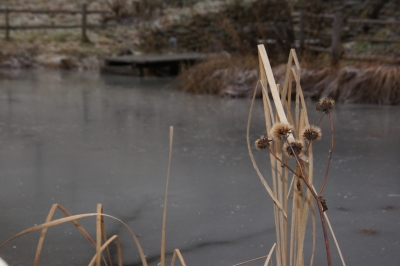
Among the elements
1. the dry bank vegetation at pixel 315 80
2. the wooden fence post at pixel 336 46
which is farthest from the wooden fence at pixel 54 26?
the wooden fence post at pixel 336 46

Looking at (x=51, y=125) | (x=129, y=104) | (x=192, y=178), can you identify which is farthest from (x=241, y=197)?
(x=129, y=104)

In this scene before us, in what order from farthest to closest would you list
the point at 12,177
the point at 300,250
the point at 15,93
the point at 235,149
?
the point at 15,93 → the point at 235,149 → the point at 12,177 → the point at 300,250

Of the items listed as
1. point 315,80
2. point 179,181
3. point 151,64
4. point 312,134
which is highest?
point 312,134

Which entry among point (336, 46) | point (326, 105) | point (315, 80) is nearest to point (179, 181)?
point (326, 105)

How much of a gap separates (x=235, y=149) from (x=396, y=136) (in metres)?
1.34

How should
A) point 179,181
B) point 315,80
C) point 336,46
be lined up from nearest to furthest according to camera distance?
point 179,181, point 315,80, point 336,46

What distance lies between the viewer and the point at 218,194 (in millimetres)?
2945

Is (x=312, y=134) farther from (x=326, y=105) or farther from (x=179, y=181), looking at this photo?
(x=179, y=181)

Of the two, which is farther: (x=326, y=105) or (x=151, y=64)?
(x=151, y=64)

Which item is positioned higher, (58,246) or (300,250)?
(300,250)

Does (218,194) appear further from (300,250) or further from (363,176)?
(300,250)

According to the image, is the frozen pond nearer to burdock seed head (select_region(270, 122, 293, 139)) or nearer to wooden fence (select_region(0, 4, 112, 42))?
burdock seed head (select_region(270, 122, 293, 139))

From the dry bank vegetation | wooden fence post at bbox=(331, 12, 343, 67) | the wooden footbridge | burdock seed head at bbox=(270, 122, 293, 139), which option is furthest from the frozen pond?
the wooden footbridge

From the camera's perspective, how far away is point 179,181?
3.17 meters
